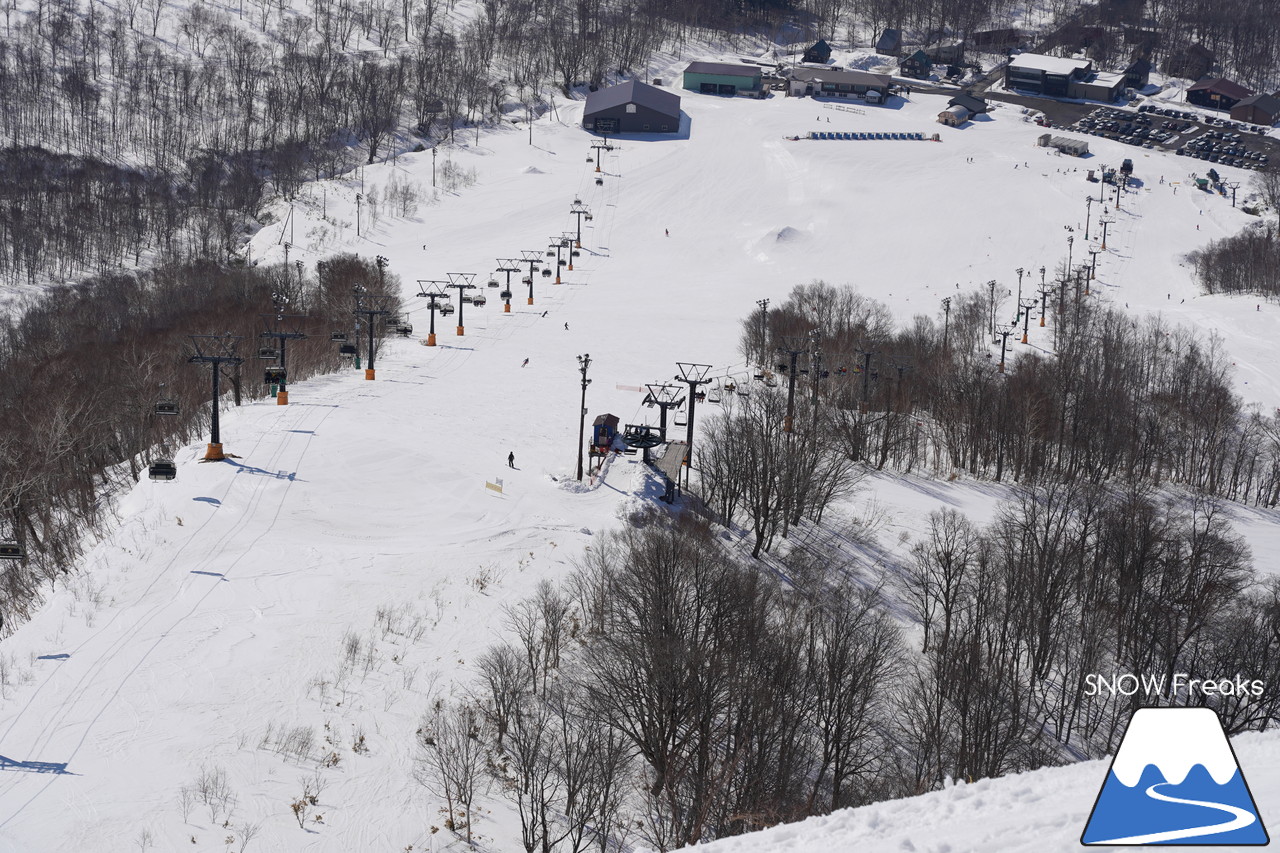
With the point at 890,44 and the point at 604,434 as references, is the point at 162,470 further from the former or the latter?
the point at 890,44

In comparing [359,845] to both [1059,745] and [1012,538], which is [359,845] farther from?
[1012,538]

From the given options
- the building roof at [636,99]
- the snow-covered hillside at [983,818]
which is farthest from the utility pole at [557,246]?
the snow-covered hillside at [983,818]

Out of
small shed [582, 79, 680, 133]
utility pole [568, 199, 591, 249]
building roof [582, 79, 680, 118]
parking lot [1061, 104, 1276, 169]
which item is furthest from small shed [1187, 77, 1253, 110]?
utility pole [568, 199, 591, 249]

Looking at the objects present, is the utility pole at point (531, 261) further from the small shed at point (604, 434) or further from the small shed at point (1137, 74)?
the small shed at point (1137, 74)

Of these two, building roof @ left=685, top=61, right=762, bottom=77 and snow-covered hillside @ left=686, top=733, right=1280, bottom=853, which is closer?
snow-covered hillside @ left=686, top=733, right=1280, bottom=853

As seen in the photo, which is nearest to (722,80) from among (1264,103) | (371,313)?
(1264,103)

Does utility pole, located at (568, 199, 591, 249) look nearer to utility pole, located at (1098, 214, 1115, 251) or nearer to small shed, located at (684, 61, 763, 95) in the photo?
utility pole, located at (1098, 214, 1115, 251)
